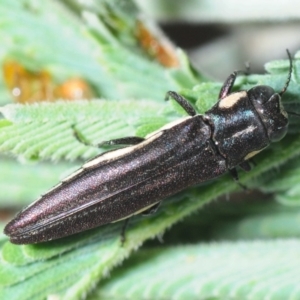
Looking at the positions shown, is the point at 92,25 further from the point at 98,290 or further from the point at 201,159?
the point at 98,290

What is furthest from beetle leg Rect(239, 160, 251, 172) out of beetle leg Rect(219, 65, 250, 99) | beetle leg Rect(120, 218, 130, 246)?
beetle leg Rect(120, 218, 130, 246)

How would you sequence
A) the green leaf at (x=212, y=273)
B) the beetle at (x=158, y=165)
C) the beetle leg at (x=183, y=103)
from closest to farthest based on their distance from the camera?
the beetle leg at (x=183, y=103) < the beetle at (x=158, y=165) < the green leaf at (x=212, y=273)

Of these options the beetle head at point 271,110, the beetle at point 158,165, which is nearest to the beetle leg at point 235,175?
the beetle at point 158,165

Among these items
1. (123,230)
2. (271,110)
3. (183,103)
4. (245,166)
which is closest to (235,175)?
(245,166)

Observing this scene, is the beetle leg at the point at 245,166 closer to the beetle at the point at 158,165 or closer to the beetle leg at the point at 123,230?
the beetle at the point at 158,165

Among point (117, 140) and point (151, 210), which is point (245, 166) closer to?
point (151, 210)

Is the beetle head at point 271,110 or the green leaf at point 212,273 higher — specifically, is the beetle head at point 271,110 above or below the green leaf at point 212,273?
above

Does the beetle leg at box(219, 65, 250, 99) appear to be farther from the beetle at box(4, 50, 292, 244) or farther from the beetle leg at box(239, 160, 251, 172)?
the beetle leg at box(239, 160, 251, 172)

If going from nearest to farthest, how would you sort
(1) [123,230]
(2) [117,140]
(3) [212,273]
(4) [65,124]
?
(4) [65,124]
(2) [117,140]
(1) [123,230]
(3) [212,273]
